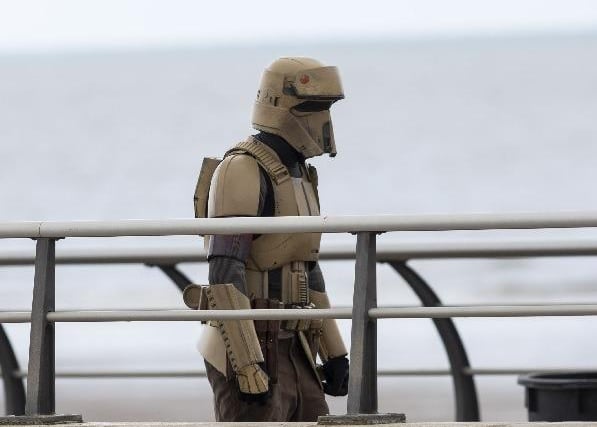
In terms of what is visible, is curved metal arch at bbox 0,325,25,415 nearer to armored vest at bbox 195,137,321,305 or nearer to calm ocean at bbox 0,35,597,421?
armored vest at bbox 195,137,321,305

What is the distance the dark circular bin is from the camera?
287 inches

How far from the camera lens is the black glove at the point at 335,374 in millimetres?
6660

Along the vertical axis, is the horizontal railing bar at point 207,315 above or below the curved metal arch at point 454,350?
below

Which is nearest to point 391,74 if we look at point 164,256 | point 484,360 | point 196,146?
point 196,146

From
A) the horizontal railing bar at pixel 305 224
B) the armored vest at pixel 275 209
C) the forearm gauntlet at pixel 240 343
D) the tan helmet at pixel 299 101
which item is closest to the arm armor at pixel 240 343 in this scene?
the forearm gauntlet at pixel 240 343

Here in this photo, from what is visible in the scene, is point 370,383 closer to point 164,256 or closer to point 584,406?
point 584,406

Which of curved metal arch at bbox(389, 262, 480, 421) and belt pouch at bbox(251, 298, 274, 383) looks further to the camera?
curved metal arch at bbox(389, 262, 480, 421)

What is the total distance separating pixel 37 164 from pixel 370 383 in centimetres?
4796

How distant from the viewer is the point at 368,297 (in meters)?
5.75

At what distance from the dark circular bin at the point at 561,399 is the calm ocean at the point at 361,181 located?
6.72 m

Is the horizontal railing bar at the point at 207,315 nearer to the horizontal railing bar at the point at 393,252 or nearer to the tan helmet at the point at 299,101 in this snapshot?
the tan helmet at the point at 299,101

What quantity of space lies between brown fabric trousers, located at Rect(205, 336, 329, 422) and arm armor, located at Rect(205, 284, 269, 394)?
0.12 meters

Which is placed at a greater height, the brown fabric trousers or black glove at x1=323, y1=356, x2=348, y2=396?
black glove at x1=323, y1=356, x2=348, y2=396

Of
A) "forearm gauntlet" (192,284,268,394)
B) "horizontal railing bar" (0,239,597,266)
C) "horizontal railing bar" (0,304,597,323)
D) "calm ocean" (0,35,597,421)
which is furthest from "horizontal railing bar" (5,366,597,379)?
"calm ocean" (0,35,597,421)
